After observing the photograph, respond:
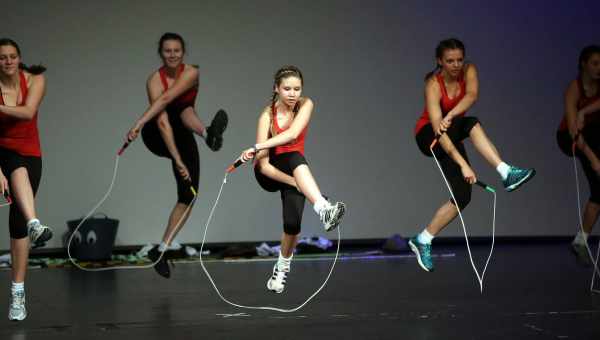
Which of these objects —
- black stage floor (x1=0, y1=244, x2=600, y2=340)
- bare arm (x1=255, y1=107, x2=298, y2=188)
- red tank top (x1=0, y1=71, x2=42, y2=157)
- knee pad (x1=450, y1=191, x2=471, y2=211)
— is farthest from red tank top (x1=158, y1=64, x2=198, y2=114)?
knee pad (x1=450, y1=191, x2=471, y2=211)

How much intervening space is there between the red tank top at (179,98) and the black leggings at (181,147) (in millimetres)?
48

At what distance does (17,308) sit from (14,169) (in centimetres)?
69

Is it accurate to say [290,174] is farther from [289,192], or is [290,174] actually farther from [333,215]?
[333,215]

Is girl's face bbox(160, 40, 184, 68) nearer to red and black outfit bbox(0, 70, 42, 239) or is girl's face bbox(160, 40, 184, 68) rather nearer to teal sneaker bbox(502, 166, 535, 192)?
red and black outfit bbox(0, 70, 42, 239)

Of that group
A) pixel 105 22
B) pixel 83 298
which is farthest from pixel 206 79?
pixel 83 298

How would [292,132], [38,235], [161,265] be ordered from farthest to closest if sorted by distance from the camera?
[161,265] < [292,132] < [38,235]

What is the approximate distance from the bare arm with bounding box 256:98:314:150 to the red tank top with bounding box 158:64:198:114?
139 cm

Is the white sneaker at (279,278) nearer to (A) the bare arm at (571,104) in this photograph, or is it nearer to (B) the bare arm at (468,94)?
(B) the bare arm at (468,94)

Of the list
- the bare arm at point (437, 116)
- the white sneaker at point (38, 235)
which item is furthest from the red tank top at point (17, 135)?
the bare arm at point (437, 116)

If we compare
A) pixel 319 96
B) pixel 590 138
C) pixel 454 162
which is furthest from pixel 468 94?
pixel 319 96

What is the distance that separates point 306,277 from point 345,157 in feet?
8.01

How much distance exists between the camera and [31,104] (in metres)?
4.11

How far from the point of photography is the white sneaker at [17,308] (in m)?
3.96

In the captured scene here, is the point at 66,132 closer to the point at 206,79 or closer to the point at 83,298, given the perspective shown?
the point at 206,79
